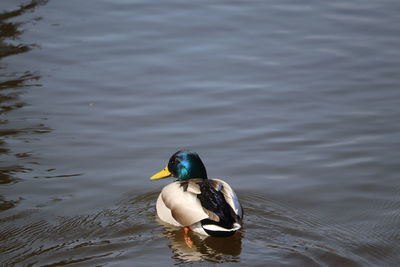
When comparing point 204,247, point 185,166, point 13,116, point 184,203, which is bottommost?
point 204,247

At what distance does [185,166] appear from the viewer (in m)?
7.36

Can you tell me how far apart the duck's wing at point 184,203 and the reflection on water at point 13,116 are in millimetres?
1388

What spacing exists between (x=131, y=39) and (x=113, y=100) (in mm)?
2183

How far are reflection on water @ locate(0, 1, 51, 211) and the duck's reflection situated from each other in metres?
1.51

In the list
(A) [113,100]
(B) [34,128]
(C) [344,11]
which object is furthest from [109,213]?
(C) [344,11]

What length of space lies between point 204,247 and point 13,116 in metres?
3.41

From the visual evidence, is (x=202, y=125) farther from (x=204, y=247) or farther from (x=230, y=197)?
(x=204, y=247)

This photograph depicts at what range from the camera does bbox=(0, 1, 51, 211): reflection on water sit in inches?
305

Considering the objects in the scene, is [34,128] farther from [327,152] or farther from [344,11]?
[344,11]

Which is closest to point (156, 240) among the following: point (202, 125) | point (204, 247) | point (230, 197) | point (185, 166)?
point (204, 247)

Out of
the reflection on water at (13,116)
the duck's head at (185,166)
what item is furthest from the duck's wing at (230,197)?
the reflection on water at (13,116)

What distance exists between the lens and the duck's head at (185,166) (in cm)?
732

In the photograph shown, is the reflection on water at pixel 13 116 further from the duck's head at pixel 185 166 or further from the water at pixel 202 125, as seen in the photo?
the duck's head at pixel 185 166

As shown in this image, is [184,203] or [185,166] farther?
[185,166]
